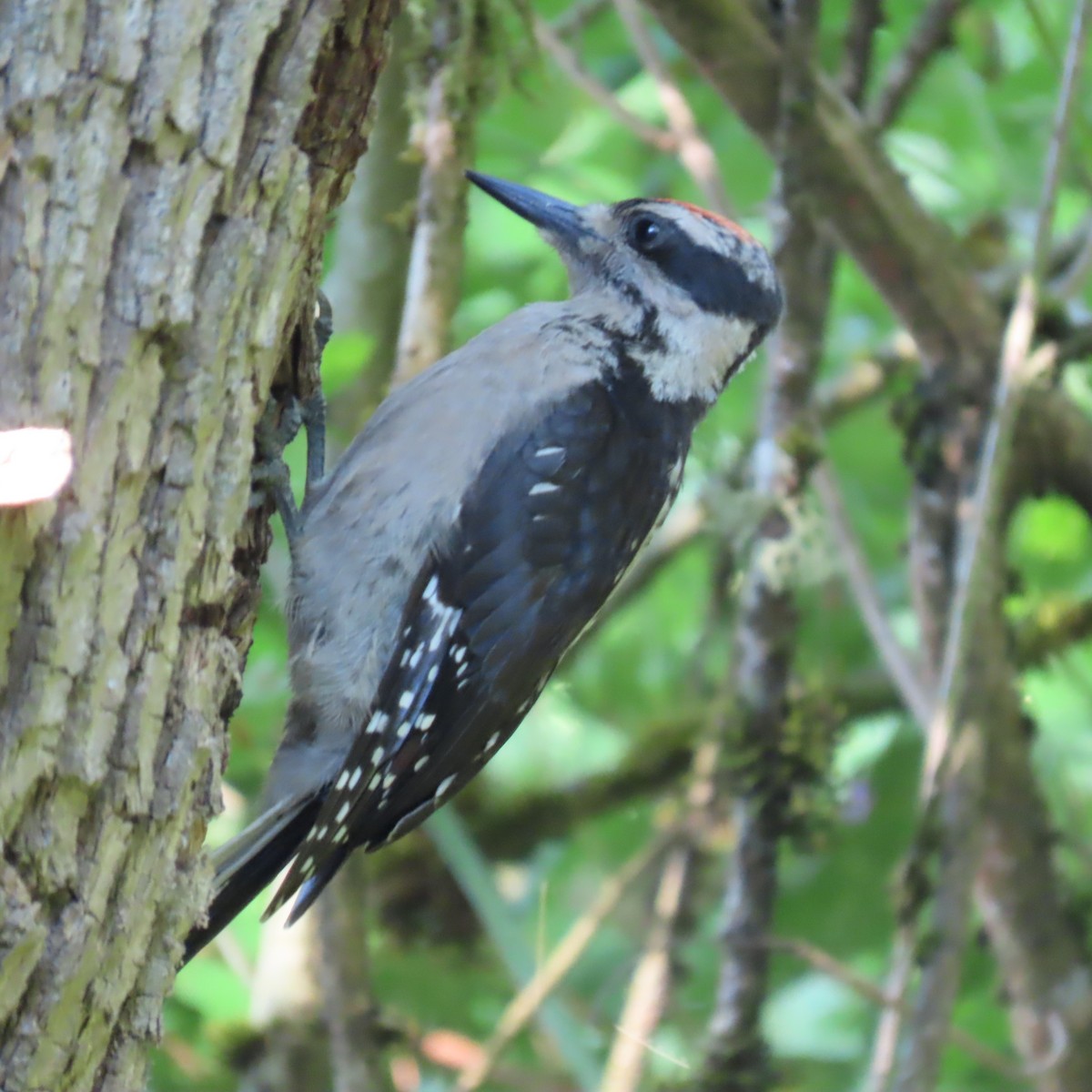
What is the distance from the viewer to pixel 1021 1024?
345 cm

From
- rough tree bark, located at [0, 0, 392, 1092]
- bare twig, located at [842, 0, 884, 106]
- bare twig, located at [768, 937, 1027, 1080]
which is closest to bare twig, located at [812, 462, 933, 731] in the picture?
bare twig, located at [768, 937, 1027, 1080]

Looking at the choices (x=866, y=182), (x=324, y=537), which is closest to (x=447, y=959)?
(x=324, y=537)

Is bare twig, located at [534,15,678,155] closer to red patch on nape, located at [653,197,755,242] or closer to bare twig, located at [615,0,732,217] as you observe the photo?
bare twig, located at [615,0,732,217]

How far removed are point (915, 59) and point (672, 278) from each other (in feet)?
4.20

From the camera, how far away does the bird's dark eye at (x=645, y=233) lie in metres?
3.02

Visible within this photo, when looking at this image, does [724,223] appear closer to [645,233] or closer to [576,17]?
[645,233]

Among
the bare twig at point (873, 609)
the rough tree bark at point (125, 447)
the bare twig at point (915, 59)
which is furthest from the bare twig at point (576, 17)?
the rough tree bark at point (125, 447)

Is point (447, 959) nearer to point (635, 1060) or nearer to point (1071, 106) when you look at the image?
point (635, 1060)

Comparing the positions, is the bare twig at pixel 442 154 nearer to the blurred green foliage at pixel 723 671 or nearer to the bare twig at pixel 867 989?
the blurred green foliage at pixel 723 671

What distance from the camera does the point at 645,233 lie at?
9.96 feet

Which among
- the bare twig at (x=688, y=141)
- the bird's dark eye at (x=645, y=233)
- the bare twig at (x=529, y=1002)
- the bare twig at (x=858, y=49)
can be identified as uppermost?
the bare twig at (x=858, y=49)

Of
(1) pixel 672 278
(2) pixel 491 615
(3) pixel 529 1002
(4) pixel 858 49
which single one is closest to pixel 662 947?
(3) pixel 529 1002

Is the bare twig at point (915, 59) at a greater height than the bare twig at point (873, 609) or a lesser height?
greater

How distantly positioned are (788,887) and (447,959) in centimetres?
97
